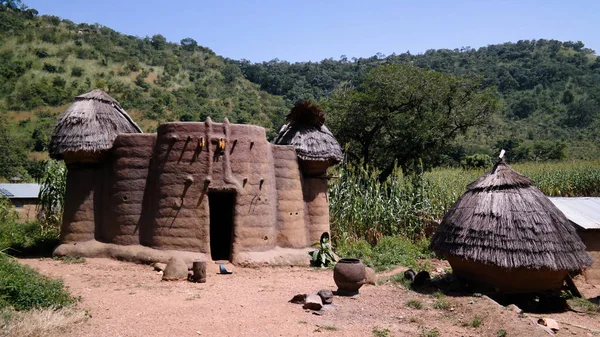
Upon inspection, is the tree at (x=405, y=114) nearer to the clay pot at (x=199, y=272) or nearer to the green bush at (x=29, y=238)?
the green bush at (x=29, y=238)

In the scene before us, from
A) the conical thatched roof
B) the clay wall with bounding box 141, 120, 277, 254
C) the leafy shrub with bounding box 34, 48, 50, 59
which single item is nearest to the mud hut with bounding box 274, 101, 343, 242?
the clay wall with bounding box 141, 120, 277, 254

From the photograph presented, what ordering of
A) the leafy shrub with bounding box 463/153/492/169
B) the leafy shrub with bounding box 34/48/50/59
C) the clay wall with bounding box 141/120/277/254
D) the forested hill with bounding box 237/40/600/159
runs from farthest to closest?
the leafy shrub with bounding box 34/48/50/59, the forested hill with bounding box 237/40/600/159, the leafy shrub with bounding box 463/153/492/169, the clay wall with bounding box 141/120/277/254

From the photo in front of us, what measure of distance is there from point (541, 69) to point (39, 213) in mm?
54661

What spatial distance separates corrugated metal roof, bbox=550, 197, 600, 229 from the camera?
12.0 metres

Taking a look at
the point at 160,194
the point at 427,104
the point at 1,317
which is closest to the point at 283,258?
the point at 160,194

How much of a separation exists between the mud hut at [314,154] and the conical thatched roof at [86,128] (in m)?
4.50

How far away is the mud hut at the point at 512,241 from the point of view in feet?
31.1

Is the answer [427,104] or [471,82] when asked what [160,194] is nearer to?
[427,104]

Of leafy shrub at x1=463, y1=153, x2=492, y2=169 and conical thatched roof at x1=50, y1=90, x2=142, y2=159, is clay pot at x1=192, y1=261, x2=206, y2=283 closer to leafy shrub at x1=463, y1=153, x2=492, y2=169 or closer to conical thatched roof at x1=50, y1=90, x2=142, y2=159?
conical thatched roof at x1=50, y1=90, x2=142, y2=159

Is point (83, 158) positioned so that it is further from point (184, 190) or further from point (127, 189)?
point (184, 190)

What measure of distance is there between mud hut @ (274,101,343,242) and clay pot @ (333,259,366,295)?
4.03 m

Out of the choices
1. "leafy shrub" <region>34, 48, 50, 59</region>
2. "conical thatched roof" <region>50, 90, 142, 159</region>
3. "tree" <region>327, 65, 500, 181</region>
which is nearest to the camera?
"conical thatched roof" <region>50, 90, 142, 159</region>

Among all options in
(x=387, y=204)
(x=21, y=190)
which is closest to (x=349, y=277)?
(x=387, y=204)

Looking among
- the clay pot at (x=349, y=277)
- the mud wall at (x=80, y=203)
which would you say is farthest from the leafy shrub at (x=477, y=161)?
the mud wall at (x=80, y=203)
